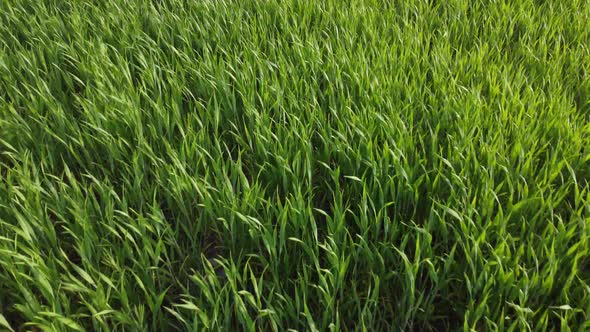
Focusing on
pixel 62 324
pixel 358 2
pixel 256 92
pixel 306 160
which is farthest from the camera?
pixel 358 2

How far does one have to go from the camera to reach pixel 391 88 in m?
1.64

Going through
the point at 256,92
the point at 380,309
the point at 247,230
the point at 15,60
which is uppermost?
the point at 15,60

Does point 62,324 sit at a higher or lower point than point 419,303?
higher

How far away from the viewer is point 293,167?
1.33 meters

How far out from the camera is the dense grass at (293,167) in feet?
3.74

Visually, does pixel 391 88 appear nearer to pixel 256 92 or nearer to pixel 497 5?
pixel 256 92

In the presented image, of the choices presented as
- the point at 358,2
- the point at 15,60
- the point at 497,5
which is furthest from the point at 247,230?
the point at 497,5

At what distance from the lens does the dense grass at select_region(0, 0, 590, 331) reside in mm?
1140

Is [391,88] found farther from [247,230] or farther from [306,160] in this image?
[247,230]

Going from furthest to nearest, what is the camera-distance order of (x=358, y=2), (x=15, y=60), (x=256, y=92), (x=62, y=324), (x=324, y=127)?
1. (x=358, y=2)
2. (x=15, y=60)
3. (x=256, y=92)
4. (x=324, y=127)
5. (x=62, y=324)

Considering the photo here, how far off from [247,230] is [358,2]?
1.24 m

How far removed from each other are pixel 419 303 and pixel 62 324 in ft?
2.27

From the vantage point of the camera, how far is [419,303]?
1120mm

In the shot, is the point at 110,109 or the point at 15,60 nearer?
the point at 110,109
